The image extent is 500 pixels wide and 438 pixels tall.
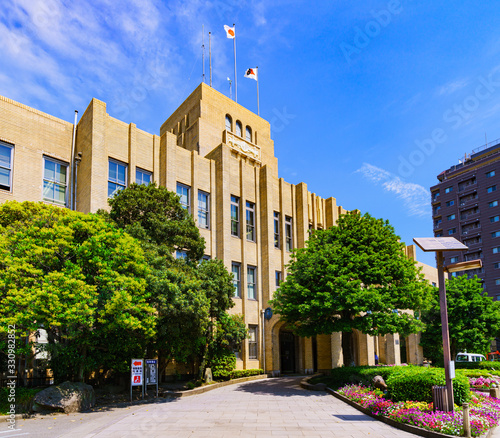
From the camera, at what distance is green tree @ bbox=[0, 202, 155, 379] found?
13.6 m

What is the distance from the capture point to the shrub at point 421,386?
500 inches

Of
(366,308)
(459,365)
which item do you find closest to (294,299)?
(366,308)

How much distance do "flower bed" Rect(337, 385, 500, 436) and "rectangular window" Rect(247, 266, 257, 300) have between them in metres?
14.6

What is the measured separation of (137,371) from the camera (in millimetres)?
17188

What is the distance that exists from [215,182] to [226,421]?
18.2m

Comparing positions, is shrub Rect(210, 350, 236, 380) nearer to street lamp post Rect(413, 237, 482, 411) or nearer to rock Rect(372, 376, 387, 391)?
rock Rect(372, 376, 387, 391)

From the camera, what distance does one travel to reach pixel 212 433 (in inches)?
449

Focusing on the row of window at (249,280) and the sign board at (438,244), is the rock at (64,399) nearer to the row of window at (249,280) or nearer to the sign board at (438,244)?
the sign board at (438,244)

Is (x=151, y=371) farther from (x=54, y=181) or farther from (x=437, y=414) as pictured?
(x=54, y=181)

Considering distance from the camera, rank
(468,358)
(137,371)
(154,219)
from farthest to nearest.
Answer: (468,358) < (154,219) < (137,371)

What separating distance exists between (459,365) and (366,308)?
1766cm

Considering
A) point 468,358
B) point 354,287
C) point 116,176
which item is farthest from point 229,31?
point 468,358

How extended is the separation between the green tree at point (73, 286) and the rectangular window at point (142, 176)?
8789mm

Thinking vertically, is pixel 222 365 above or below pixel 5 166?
below
